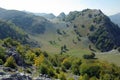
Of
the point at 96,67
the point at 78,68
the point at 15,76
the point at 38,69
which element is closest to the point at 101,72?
the point at 96,67

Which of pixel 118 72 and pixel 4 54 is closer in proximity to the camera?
pixel 4 54

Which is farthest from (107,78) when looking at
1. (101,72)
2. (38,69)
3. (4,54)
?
(4,54)

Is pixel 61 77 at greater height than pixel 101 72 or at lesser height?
greater

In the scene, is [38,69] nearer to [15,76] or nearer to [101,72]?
[15,76]

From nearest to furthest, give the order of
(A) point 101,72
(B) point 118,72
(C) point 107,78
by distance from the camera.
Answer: (C) point 107,78
(A) point 101,72
(B) point 118,72

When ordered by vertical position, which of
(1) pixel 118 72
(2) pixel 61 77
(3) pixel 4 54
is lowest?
(1) pixel 118 72

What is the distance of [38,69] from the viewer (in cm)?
10444

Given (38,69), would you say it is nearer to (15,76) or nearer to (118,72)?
(15,76)

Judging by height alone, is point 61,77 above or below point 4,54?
below

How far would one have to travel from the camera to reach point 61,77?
3868 inches

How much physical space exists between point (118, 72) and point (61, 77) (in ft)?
341

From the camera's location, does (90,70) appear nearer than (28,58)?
No

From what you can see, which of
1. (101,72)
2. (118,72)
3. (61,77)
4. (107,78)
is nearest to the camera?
(61,77)

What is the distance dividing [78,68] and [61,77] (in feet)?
201
